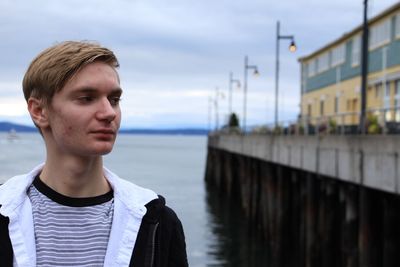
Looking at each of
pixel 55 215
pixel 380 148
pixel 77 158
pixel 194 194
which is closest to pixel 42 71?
pixel 77 158

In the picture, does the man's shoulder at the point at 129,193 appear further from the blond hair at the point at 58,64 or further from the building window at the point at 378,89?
the building window at the point at 378,89

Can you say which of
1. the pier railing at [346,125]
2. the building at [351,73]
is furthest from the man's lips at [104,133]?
the building at [351,73]

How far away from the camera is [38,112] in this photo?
225cm

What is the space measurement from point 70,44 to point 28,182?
46 cm

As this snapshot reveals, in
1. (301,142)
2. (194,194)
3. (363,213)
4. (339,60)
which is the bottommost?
(194,194)

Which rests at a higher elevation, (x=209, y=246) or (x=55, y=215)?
(x=55, y=215)

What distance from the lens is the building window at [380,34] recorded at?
32188 mm

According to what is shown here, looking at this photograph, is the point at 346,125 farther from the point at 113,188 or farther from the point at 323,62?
the point at 323,62

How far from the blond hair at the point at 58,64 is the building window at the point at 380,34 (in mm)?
31067

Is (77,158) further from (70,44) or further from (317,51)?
(317,51)

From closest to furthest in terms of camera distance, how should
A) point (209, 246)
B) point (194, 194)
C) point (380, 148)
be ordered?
1. point (380, 148)
2. point (209, 246)
3. point (194, 194)

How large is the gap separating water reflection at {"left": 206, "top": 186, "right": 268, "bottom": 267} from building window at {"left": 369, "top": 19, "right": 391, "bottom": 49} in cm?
1047

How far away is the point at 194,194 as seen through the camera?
178 feet

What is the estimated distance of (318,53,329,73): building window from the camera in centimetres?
4506
